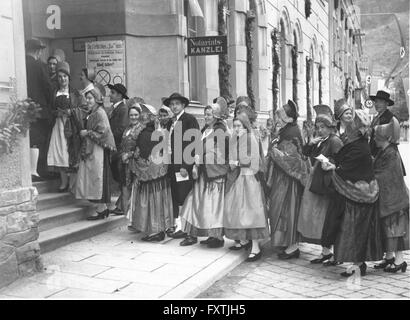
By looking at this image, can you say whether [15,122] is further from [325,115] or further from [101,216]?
[325,115]

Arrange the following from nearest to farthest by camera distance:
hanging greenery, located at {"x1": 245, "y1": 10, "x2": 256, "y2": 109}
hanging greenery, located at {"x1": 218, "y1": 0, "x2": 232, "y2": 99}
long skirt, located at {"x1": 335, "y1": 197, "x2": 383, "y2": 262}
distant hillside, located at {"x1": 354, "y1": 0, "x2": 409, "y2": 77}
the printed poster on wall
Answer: long skirt, located at {"x1": 335, "y1": 197, "x2": 383, "y2": 262} → the printed poster on wall → hanging greenery, located at {"x1": 218, "y1": 0, "x2": 232, "y2": 99} → hanging greenery, located at {"x1": 245, "y1": 10, "x2": 256, "y2": 109} → distant hillside, located at {"x1": 354, "y1": 0, "x2": 409, "y2": 77}

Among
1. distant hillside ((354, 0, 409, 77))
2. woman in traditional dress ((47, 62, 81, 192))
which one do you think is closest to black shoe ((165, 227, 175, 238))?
woman in traditional dress ((47, 62, 81, 192))

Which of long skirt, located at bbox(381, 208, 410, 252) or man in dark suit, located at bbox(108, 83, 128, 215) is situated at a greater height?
man in dark suit, located at bbox(108, 83, 128, 215)

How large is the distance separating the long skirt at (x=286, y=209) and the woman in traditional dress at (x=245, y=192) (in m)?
0.16

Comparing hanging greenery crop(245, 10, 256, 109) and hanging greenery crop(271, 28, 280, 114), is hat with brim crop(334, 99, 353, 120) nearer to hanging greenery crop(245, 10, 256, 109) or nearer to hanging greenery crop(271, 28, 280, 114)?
hanging greenery crop(245, 10, 256, 109)

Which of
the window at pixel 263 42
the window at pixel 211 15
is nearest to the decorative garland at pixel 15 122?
the window at pixel 211 15

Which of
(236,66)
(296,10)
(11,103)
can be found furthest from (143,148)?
(296,10)

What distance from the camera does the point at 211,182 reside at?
6328 mm

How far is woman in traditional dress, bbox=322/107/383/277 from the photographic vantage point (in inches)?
207

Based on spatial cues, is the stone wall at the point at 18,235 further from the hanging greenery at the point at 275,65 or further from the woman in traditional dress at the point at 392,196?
the hanging greenery at the point at 275,65

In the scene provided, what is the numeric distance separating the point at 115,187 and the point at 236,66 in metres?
6.15

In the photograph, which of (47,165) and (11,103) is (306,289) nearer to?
(11,103)

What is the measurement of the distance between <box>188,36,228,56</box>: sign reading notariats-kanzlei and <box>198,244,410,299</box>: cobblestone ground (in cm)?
495
